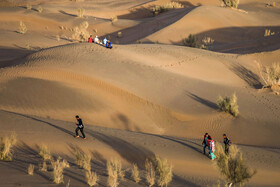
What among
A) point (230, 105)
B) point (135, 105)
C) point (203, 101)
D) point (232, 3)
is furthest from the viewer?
point (232, 3)

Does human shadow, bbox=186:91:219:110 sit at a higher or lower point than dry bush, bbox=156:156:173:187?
higher

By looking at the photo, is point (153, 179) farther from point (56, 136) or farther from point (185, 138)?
point (185, 138)

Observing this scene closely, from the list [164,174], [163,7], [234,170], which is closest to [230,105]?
[234,170]

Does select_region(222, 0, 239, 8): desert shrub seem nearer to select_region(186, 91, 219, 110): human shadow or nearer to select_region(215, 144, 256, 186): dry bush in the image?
select_region(186, 91, 219, 110): human shadow

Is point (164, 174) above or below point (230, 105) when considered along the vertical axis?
below

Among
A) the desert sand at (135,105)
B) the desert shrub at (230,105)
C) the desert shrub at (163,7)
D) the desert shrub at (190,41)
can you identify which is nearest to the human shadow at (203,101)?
the desert sand at (135,105)

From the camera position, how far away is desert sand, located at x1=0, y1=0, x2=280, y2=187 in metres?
10.6

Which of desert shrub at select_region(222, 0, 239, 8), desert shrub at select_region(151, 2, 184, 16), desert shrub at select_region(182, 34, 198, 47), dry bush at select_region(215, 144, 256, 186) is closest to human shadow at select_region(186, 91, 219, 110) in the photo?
dry bush at select_region(215, 144, 256, 186)

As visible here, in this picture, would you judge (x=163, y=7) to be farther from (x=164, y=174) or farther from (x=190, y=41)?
(x=164, y=174)

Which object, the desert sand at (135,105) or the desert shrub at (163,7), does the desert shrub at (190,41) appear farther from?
the desert shrub at (163,7)

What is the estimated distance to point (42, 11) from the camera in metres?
42.1

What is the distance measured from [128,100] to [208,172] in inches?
259

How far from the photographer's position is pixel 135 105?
16.0 m

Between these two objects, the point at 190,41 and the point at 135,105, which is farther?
the point at 190,41
